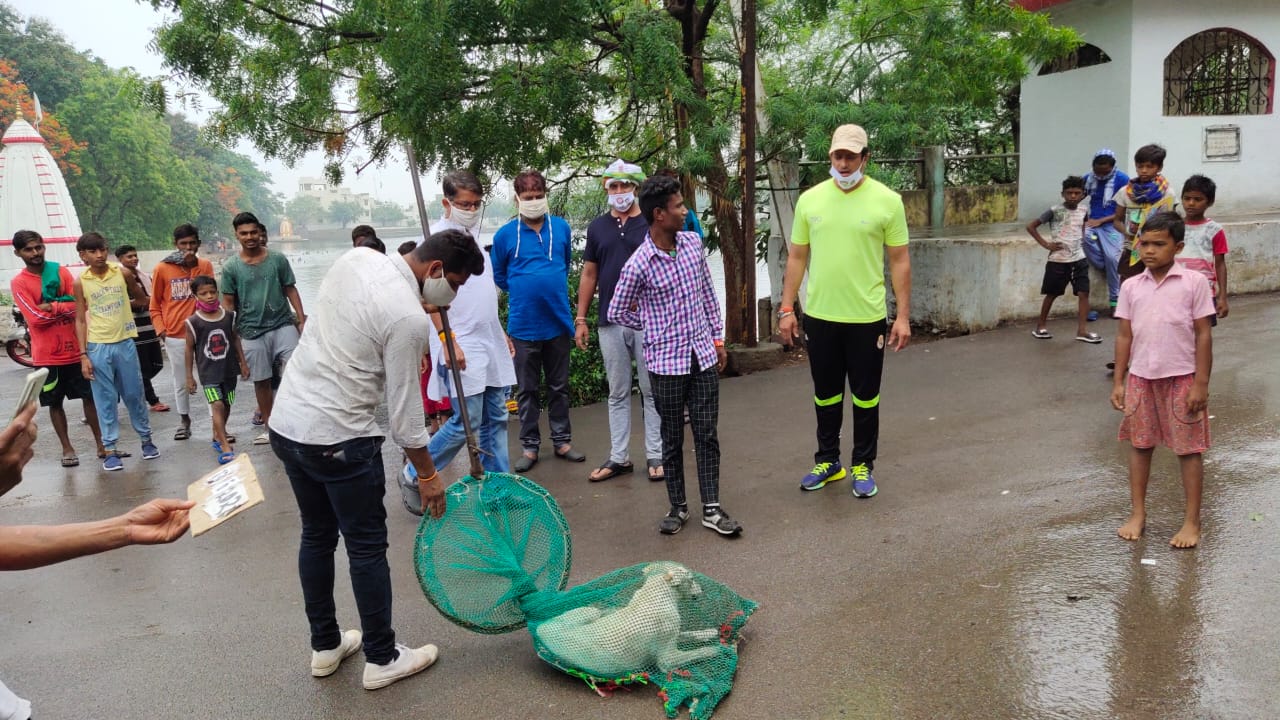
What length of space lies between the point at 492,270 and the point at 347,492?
2626 millimetres

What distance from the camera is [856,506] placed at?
486 centimetres

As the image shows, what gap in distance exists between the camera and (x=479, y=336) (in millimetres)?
5176

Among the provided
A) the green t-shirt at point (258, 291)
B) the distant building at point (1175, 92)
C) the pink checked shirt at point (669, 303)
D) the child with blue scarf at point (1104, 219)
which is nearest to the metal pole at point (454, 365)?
the pink checked shirt at point (669, 303)

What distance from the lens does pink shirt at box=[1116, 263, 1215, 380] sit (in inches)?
155

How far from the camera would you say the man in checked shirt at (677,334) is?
14.8 feet

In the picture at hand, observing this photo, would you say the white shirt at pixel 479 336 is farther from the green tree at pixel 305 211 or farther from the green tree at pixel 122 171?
the green tree at pixel 305 211

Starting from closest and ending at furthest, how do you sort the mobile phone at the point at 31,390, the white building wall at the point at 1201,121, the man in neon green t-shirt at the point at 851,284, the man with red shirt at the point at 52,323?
the mobile phone at the point at 31,390 → the man in neon green t-shirt at the point at 851,284 → the man with red shirt at the point at 52,323 → the white building wall at the point at 1201,121

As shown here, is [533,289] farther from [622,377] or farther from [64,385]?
[64,385]

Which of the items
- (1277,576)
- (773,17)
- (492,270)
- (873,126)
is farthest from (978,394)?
(773,17)

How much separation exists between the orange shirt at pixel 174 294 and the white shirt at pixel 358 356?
509cm

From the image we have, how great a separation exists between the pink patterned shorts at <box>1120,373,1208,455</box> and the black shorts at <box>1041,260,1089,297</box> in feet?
14.1

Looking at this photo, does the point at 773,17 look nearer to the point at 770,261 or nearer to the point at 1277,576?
the point at 770,261

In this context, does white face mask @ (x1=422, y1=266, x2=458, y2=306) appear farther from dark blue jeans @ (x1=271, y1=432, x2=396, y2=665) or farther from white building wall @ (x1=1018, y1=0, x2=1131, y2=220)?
white building wall @ (x1=1018, y1=0, x2=1131, y2=220)

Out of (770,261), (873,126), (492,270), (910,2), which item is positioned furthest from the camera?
(770,261)
